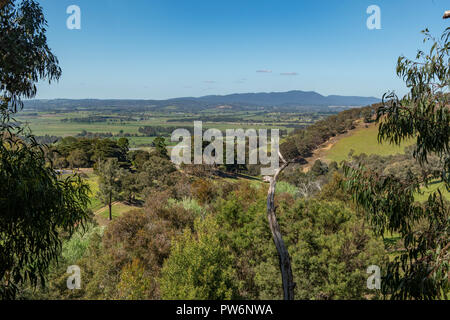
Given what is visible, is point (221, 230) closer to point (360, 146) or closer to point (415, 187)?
point (415, 187)

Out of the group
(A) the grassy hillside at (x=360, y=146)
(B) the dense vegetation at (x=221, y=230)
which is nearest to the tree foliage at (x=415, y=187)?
(B) the dense vegetation at (x=221, y=230)

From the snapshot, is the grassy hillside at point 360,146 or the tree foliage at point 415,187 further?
the grassy hillside at point 360,146

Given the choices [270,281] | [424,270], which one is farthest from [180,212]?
[424,270]

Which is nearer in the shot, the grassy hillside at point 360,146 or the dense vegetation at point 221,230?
the dense vegetation at point 221,230

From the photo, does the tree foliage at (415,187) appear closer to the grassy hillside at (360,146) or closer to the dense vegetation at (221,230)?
the dense vegetation at (221,230)

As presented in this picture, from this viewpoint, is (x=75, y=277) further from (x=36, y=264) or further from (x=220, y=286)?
(x=36, y=264)

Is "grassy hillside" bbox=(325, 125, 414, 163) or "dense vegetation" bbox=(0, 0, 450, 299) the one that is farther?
"grassy hillside" bbox=(325, 125, 414, 163)

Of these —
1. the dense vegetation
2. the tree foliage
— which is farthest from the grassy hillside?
the tree foliage

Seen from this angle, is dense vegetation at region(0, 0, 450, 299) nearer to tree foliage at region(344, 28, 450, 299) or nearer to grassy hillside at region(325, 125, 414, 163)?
tree foliage at region(344, 28, 450, 299)

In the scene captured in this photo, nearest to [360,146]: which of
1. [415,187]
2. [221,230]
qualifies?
[221,230]
